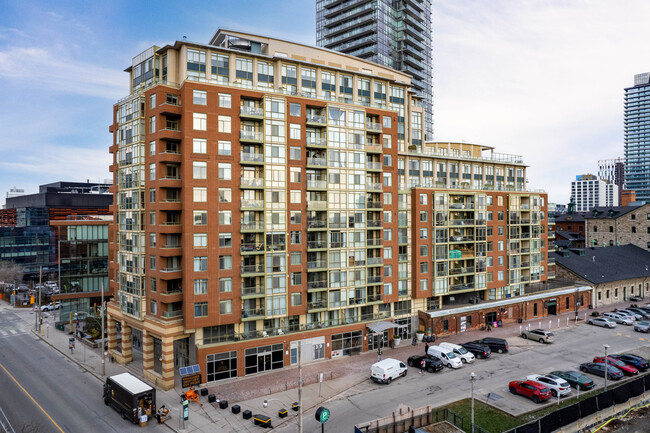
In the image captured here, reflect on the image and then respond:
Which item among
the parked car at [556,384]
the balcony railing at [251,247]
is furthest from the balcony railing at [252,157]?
the parked car at [556,384]

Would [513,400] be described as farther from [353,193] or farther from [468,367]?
[353,193]

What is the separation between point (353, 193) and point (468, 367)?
26434 millimetres

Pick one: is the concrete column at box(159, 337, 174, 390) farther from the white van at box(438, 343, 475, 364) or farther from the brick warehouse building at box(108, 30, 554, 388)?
the white van at box(438, 343, 475, 364)

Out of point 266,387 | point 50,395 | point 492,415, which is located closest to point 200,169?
point 266,387

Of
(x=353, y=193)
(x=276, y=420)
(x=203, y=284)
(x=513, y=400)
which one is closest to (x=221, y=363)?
(x=203, y=284)

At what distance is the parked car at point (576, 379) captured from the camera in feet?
140

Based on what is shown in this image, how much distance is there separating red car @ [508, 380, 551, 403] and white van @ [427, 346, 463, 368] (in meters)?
8.47

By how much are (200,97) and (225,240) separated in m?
16.5

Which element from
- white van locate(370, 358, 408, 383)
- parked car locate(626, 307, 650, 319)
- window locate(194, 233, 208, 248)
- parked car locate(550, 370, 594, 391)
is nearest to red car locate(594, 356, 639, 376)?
parked car locate(550, 370, 594, 391)

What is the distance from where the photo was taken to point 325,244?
5356cm

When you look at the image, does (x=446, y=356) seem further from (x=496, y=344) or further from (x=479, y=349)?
(x=496, y=344)

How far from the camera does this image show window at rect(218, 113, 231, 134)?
47.1 m

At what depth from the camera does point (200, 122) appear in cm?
4600

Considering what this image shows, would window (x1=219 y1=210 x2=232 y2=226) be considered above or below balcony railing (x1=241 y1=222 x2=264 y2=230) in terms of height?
above
